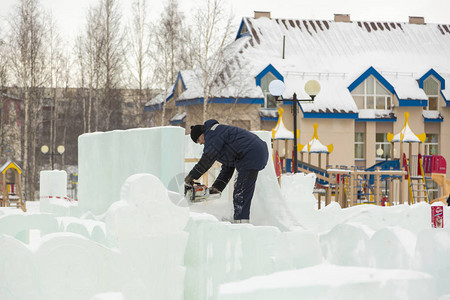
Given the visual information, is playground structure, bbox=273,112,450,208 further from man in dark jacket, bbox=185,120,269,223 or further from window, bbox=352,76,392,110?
man in dark jacket, bbox=185,120,269,223

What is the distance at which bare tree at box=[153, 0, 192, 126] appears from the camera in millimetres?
27375

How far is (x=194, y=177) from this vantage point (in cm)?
526

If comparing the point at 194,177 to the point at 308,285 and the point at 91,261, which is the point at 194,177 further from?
the point at 308,285

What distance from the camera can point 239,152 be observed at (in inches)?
220

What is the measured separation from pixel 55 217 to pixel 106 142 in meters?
0.87

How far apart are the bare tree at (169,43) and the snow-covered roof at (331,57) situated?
4.41ft

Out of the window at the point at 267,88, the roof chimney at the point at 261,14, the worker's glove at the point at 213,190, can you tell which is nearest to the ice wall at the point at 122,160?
the worker's glove at the point at 213,190

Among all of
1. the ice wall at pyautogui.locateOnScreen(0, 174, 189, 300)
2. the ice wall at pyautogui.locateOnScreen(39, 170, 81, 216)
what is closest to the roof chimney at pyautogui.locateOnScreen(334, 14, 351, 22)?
the ice wall at pyautogui.locateOnScreen(39, 170, 81, 216)

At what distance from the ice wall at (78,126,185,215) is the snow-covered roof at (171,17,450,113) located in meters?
19.2

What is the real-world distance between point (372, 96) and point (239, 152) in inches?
941

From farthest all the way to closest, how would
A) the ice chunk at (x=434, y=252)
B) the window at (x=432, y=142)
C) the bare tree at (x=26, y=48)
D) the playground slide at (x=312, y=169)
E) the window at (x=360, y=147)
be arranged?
the window at (x=432, y=142)
the window at (x=360, y=147)
the bare tree at (x=26, y=48)
the playground slide at (x=312, y=169)
the ice chunk at (x=434, y=252)

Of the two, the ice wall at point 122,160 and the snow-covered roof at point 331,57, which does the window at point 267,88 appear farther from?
the ice wall at point 122,160

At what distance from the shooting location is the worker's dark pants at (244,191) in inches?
221

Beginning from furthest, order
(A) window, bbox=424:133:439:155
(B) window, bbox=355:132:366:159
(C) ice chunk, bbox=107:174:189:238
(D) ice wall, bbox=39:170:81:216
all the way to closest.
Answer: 1. (A) window, bbox=424:133:439:155
2. (B) window, bbox=355:132:366:159
3. (D) ice wall, bbox=39:170:81:216
4. (C) ice chunk, bbox=107:174:189:238
